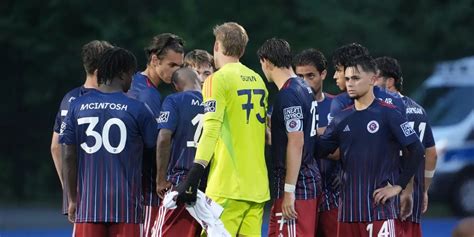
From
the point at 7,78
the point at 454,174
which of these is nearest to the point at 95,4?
the point at 7,78

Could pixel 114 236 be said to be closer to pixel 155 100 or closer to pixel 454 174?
pixel 155 100

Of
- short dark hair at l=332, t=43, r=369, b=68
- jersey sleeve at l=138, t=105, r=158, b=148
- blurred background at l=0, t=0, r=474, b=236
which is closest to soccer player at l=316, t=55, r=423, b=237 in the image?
short dark hair at l=332, t=43, r=369, b=68

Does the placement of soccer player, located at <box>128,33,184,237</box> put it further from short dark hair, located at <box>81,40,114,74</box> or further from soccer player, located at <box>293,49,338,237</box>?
soccer player, located at <box>293,49,338,237</box>

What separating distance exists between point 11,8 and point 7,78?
11.5 ft

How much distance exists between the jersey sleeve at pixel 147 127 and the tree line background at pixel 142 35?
38.0 ft

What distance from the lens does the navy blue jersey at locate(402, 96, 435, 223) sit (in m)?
9.97

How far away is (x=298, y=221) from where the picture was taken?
9453mm

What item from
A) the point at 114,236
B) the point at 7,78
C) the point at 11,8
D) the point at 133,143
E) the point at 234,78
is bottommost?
the point at 114,236

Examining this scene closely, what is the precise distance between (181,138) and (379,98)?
1627mm

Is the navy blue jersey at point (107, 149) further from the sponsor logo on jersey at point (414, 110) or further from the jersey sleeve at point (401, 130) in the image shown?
the sponsor logo on jersey at point (414, 110)

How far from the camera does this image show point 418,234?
10.0 meters

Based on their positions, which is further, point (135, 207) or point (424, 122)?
point (424, 122)

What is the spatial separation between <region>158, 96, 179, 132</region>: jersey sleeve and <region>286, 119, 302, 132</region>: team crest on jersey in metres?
1.00

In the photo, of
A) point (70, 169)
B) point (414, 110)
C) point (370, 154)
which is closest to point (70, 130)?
point (70, 169)
